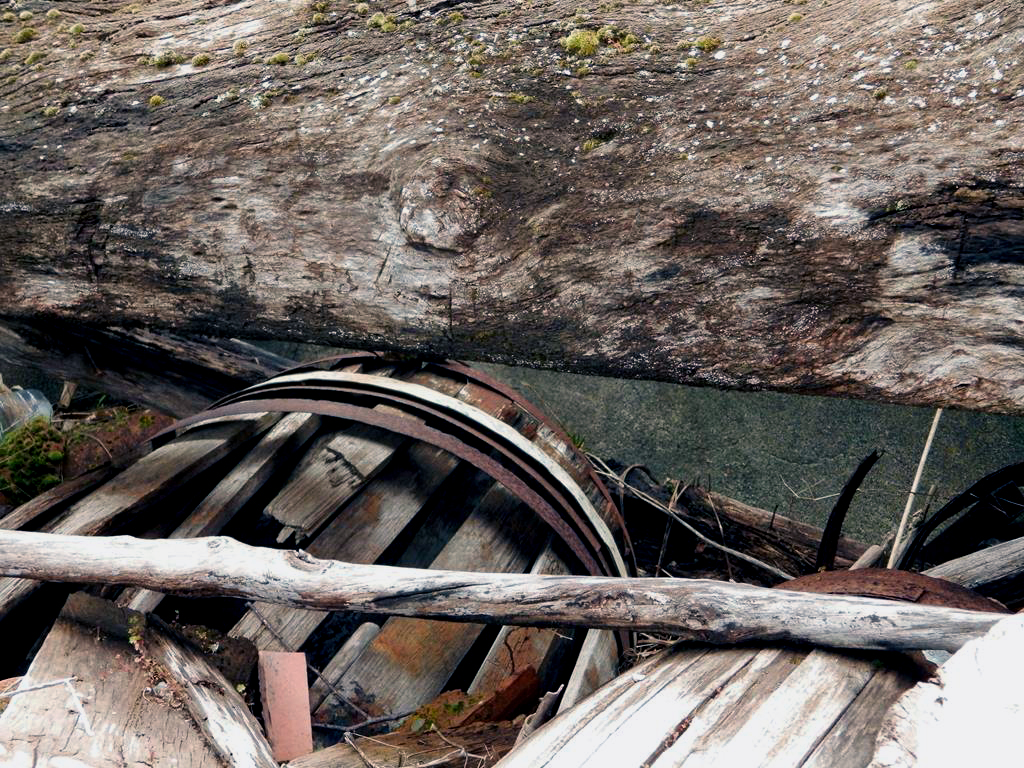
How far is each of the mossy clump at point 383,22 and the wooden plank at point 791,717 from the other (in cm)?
190

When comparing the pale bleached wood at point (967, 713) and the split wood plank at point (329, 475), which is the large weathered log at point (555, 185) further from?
the pale bleached wood at point (967, 713)

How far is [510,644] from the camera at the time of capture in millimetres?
2264

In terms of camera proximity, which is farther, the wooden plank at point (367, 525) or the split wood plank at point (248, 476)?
the split wood plank at point (248, 476)

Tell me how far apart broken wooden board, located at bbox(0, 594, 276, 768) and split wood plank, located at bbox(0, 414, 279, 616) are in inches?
17.2

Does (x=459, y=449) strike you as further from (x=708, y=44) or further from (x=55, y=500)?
(x=55, y=500)

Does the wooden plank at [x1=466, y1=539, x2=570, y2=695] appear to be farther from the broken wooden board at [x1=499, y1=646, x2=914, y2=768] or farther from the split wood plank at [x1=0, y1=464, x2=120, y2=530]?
the split wood plank at [x1=0, y1=464, x2=120, y2=530]

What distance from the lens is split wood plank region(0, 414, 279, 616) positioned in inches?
97.7

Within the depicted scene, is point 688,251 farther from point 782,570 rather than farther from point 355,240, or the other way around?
point 782,570

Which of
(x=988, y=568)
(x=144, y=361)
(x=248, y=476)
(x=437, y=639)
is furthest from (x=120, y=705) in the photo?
(x=988, y=568)

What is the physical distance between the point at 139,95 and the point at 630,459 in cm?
318

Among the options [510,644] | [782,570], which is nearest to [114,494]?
[510,644]

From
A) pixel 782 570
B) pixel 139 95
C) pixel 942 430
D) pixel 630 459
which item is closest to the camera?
pixel 139 95

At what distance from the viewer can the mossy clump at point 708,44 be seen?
2059mm

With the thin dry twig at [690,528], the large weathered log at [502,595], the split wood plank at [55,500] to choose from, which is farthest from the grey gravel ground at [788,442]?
the large weathered log at [502,595]
